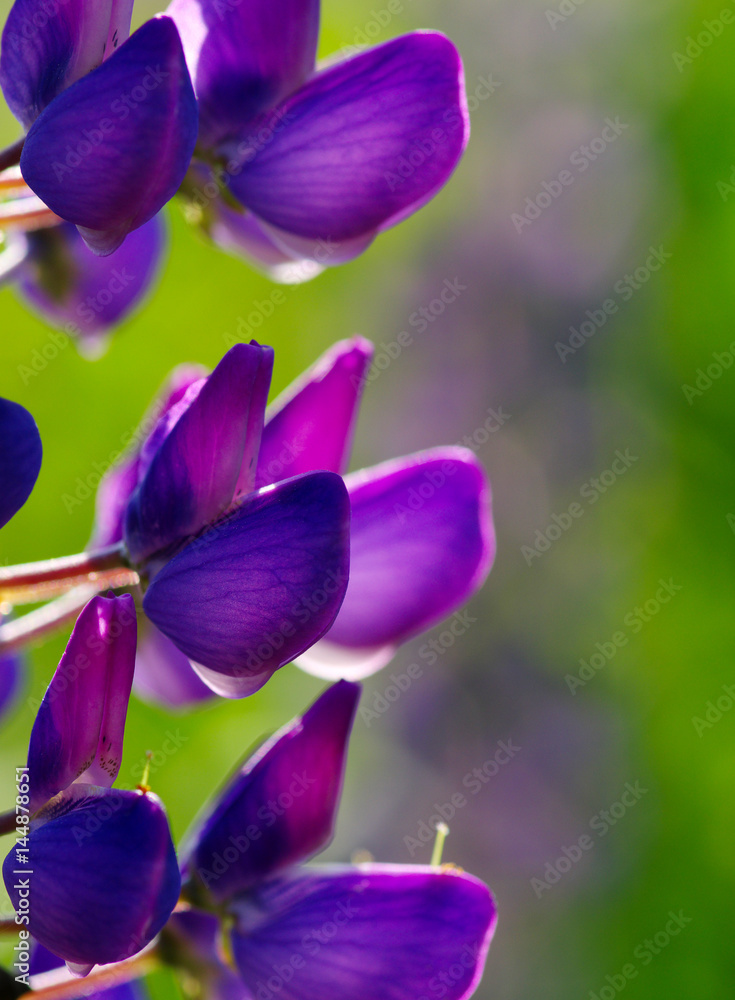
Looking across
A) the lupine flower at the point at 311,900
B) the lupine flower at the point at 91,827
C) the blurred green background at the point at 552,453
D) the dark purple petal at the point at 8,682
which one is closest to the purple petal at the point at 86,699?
the lupine flower at the point at 91,827

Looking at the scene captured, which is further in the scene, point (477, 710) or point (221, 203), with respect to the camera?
point (477, 710)

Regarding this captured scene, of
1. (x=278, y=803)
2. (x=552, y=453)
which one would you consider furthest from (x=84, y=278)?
(x=552, y=453)

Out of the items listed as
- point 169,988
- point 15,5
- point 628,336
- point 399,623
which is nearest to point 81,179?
point 15,5

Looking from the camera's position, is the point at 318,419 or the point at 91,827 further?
the point at 318,419

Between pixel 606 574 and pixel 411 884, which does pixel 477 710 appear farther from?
pixel 411 884

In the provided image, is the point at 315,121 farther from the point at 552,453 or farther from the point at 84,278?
the point at 552,453
